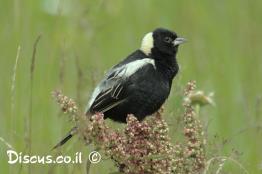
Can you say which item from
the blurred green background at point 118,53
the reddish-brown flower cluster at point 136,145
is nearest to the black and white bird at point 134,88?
the blurred green background at point 118,53

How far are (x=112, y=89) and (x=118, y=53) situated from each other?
1.78m

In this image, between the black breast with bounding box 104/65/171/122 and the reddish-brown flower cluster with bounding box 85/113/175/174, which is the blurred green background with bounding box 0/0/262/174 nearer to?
the black breast with bounding box 104/65/171/122

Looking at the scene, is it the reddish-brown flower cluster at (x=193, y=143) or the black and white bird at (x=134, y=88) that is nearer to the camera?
the reddish-brown flower cluster at (x=193, y=143)

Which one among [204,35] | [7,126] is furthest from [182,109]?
[204,35]

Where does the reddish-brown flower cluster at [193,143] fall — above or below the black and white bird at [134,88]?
above

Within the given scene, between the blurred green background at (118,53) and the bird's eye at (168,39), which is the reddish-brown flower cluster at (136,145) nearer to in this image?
the blurred green background at (118,53)

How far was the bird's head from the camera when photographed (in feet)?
16.3

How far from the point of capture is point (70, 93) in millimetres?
5547

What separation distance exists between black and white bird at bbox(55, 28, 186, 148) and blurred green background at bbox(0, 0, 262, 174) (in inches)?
4.9

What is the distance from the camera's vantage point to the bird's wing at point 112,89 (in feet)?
14.8

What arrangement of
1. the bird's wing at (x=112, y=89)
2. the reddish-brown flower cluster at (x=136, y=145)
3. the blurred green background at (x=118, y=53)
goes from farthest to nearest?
1. the blurred green background at (x=118, y=53)
2. the bird's wing at (x=112, y=89)
3. the reddish-brown flower cluster at (x=136, y=145)

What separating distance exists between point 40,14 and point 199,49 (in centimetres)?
105

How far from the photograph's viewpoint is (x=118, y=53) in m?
6.27

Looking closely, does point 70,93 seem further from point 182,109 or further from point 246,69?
point 182,109
